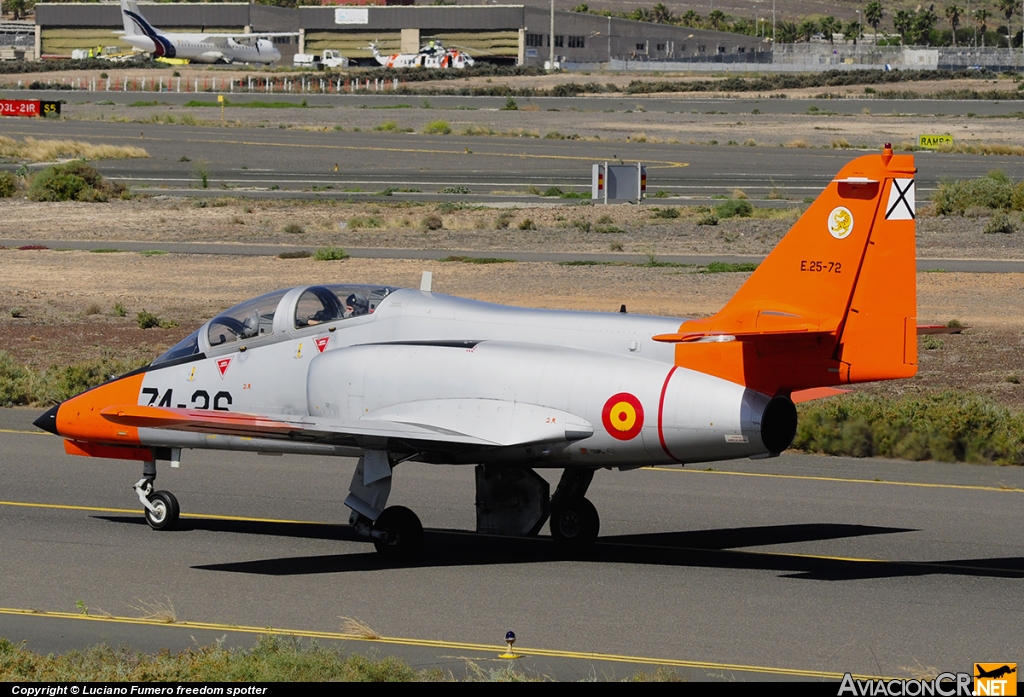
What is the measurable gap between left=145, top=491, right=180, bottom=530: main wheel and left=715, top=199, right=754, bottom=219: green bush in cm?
3479

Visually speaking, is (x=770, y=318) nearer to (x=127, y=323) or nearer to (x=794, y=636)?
(x=794, y=636)

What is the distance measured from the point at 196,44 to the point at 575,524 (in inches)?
5521

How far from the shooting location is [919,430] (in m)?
18.9

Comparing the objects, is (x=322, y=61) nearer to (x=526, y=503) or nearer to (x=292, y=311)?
(x=292, y=311)

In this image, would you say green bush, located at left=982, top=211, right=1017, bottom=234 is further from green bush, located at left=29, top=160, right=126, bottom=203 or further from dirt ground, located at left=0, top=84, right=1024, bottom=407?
green bush, located at left=29, top=160, right=126, bottom=203

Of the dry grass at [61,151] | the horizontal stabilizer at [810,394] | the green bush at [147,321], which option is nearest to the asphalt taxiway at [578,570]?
the horizontal stabilizer at [810,394]

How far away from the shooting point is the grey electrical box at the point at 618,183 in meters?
49.5

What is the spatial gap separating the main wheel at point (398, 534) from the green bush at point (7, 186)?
44.4 meters

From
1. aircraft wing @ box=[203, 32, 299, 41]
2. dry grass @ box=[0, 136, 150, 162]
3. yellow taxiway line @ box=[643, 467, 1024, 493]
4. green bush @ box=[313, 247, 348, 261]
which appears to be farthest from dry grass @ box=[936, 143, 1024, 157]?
aircraft wing @ box=[203, 32, 299, 41]

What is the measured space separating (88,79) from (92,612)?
133 meters

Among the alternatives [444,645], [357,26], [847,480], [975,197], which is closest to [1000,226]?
[975,197]

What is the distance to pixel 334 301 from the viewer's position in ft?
45.2

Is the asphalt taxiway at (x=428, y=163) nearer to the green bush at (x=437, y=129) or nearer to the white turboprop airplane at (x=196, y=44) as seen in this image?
the green bush at (x=437, y=129)

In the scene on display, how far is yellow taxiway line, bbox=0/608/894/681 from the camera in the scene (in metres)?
9.73
